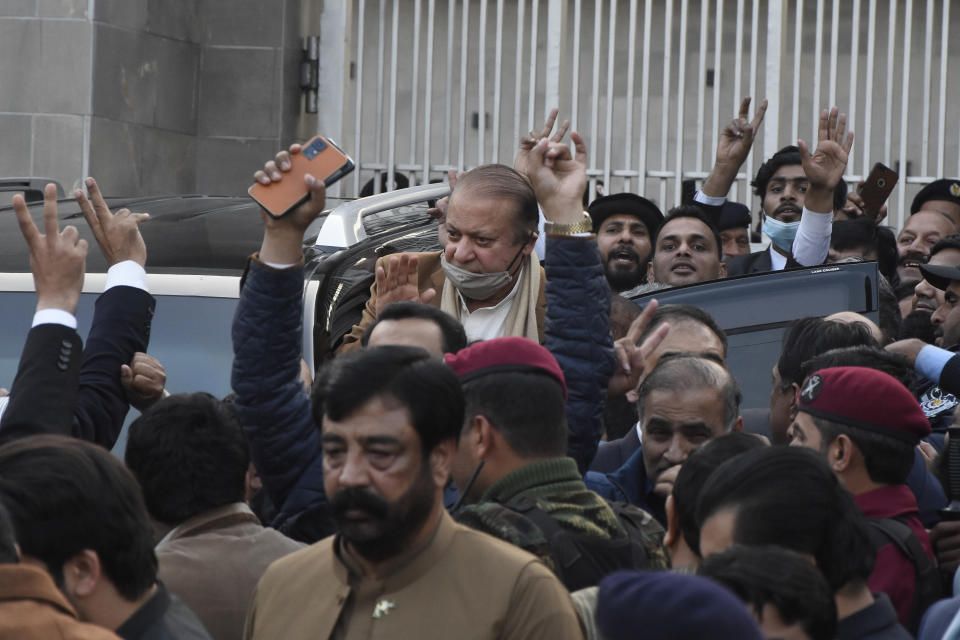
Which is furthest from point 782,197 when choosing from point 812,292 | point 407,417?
point 407,417

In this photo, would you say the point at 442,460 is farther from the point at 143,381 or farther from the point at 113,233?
the point at 113,233

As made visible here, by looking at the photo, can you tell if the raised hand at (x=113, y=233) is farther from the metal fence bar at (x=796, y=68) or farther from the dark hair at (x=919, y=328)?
the metal fence bar at (x=796, y=68)

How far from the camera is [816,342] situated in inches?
204

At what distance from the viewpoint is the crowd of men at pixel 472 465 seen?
296cm

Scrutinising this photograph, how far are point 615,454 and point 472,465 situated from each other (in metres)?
1.73

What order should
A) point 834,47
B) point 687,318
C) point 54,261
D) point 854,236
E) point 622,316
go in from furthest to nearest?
point 834,47, point 854,236, point 622,316, point 687,318, point 54,261

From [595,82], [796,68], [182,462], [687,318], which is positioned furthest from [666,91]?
[182,462]

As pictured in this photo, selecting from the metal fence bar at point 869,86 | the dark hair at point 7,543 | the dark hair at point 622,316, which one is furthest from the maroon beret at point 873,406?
the metal fence bar at point 869,86

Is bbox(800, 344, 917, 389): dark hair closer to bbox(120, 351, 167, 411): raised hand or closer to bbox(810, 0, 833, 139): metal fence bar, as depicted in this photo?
bbox(120, 351, 167, 411): raised hand

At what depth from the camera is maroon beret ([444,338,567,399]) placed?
3596 millimetres

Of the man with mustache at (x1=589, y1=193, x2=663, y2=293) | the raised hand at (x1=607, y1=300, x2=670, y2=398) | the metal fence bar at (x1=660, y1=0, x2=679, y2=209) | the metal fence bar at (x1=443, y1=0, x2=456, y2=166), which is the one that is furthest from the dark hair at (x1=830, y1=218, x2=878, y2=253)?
the metal fence bar at (x1=443, y1=0, x2=456, y2=166)

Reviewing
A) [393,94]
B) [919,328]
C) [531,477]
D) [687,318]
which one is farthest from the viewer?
[393,94]

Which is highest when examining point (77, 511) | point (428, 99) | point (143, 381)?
point (428, 99)

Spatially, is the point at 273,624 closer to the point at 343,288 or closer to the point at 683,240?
the point at 343,288
